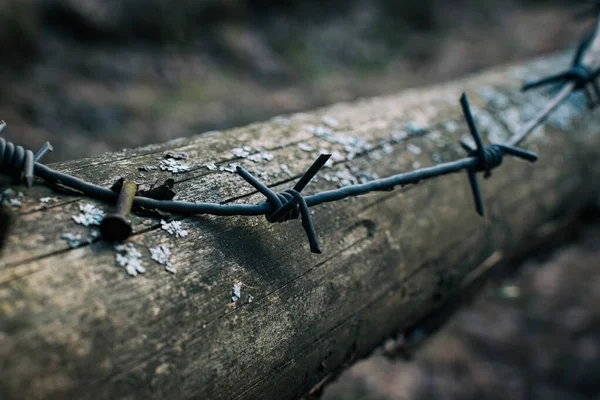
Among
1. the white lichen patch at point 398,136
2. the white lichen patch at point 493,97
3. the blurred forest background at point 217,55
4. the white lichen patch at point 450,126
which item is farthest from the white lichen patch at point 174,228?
the blurred forest background at point 217,55

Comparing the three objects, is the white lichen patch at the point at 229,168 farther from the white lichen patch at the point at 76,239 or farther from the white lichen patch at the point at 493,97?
the white lichen patch at the point at 493,97

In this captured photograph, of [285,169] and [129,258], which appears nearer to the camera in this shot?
[129,258]

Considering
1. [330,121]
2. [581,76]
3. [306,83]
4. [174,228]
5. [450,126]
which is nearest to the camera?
[174,228]

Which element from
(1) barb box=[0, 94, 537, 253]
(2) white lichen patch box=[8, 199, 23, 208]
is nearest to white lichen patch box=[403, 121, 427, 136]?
(1) barb box=[0, 94, 537, 253]

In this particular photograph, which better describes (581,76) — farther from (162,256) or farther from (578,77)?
(162,256)

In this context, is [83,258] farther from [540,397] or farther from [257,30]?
[257,30]

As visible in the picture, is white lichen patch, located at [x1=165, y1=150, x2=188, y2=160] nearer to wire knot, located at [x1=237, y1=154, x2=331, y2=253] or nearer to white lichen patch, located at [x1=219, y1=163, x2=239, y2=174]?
white lichen patch, located at [x1=219, y1=163, x2=239, y2=174]

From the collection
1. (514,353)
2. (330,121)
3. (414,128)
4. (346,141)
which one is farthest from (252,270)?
(514,353)
